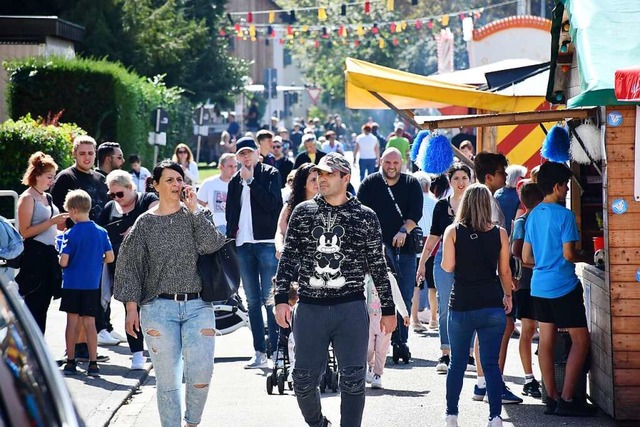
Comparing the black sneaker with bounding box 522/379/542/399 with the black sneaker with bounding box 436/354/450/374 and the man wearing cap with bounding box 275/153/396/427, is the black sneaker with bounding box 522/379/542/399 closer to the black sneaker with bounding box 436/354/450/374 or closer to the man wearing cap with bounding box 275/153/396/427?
the black sneaker with bounding box 436/354/450/374

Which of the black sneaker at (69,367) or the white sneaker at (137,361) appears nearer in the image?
the black sneaker at (69,367)

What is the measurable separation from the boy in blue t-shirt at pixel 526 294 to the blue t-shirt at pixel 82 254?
3533mm

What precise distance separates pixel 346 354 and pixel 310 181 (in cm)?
308

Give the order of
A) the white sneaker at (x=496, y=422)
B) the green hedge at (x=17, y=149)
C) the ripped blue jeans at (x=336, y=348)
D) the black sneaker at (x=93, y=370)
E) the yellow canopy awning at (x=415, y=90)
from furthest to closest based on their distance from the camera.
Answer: the green hedge at (x=17, y=149)
the yellow canopy awning at (x=415, y=90)
the black sneaker at (x=93, y=370)
the white sneaker at (x=496, y=422)
the ripped blue jeans at (x=336, y=348)

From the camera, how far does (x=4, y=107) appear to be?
23.8 metres

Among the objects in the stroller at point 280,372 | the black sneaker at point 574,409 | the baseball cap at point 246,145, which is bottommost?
the black sneaker at point 574,409

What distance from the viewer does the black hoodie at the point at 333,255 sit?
23.2 feet

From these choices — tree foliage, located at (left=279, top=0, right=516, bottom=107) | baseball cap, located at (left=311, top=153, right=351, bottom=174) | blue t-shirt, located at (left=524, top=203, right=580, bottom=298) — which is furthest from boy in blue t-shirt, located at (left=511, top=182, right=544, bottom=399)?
tree foliage, located at (left=279, top=0, right=516, bottom=107)

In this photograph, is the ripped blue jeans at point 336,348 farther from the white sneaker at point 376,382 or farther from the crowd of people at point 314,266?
the white sneaker at point 376,382

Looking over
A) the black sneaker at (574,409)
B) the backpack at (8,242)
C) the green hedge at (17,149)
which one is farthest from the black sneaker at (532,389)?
the green hedge at (17,149)

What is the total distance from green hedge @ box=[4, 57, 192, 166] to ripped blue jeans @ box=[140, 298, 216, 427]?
52.1 ft

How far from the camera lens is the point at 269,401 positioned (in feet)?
31.1

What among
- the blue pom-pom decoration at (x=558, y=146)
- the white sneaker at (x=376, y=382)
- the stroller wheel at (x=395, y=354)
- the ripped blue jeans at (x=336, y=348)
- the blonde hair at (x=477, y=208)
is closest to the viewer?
the ripped blue jeans at (x=336, y=348)

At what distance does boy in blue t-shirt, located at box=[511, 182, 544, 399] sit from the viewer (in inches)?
366
